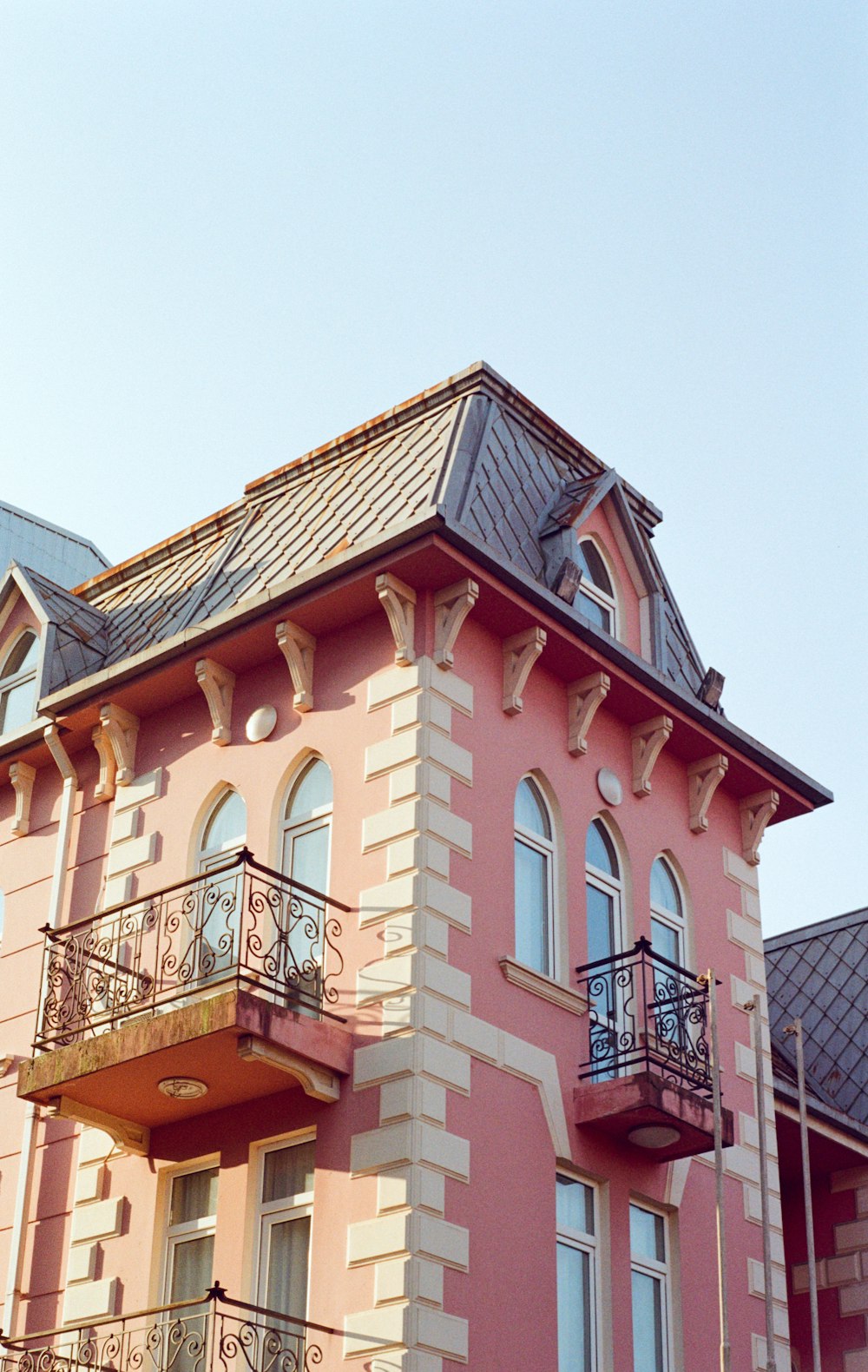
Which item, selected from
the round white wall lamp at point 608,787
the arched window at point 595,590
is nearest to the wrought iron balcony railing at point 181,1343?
the round white wall lamp at point 608,787

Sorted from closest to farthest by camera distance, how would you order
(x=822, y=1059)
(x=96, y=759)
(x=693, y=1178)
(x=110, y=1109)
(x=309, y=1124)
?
(x=309, y=1124), (x=110, y=1109), (x=693, y=1178), (x=96, y=759), (x=822, y=1059)

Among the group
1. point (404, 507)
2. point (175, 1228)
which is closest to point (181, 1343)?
point (175, 1228)

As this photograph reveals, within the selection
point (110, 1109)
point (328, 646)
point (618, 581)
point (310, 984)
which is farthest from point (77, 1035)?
point (618, 581)

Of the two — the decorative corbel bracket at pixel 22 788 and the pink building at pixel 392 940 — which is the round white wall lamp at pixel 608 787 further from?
the decorative corbel bracket at pixel 22 788

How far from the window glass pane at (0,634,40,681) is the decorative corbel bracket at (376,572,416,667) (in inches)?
233

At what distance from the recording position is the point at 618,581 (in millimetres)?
→ 19969

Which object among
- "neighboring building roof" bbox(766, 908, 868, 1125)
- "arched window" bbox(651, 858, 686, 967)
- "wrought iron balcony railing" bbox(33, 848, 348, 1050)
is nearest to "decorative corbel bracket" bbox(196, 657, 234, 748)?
"wrought iron balcony railing" bbox(33, 848, 348, 1050)

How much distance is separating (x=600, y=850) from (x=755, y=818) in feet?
8.71

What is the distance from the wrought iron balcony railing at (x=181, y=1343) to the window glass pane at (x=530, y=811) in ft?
16.0

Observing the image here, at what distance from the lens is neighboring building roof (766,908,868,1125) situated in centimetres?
2319

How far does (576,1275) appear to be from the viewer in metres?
16.1

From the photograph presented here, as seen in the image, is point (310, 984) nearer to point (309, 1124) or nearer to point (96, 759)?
point (309, 1124)

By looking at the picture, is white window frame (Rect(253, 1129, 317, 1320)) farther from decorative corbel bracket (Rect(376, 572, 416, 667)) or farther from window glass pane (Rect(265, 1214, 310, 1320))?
decorative corbel bracket (Rect(376, 572, 416, 667))

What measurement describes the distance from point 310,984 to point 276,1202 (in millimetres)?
1759
